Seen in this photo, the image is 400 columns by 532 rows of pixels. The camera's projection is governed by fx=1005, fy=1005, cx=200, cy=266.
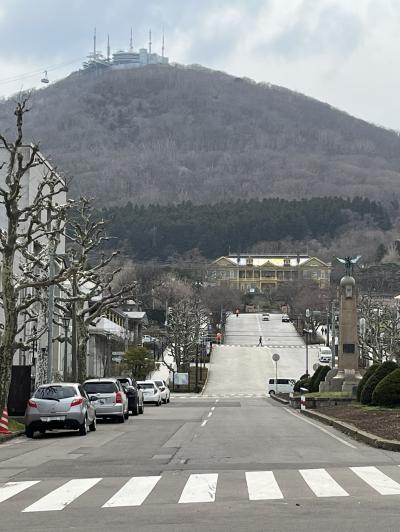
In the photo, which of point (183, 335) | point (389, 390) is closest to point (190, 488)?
point (389, 390)

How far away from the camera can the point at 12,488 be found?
14633mm

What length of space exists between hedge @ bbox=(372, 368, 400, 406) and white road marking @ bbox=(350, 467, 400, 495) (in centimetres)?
1853

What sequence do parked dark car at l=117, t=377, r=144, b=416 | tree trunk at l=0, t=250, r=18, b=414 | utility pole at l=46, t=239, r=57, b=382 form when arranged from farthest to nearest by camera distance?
parked dark car at l=117, t=377, r=144, b=416 → utility pole at l=46, t=239, r=57, b=382 → tree trunk at l=0, t=250, r=18, b=414

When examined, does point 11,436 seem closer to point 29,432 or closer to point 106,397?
point 29,432

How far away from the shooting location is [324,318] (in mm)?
147375

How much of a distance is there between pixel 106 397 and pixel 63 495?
66.3ft

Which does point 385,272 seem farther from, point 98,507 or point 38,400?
point 98,507

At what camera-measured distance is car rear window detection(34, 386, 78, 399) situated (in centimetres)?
2662

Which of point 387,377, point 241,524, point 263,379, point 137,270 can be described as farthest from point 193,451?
point 137,270

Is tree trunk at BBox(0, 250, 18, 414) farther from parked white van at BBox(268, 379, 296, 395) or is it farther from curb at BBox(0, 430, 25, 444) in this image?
parked white van at BBox(268, 379, 296, 395)

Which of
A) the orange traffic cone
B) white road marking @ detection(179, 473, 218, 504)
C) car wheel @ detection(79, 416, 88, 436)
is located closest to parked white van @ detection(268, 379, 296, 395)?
car wheel @ detection(79, 416, 88, 436)

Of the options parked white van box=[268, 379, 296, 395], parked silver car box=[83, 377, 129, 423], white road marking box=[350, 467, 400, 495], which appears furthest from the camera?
parked white van box=[268, 379, 296, 395]

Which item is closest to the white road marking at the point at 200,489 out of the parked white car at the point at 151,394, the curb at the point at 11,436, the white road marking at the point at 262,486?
the white road marking at the point at 262,486

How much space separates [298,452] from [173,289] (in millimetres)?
137513
